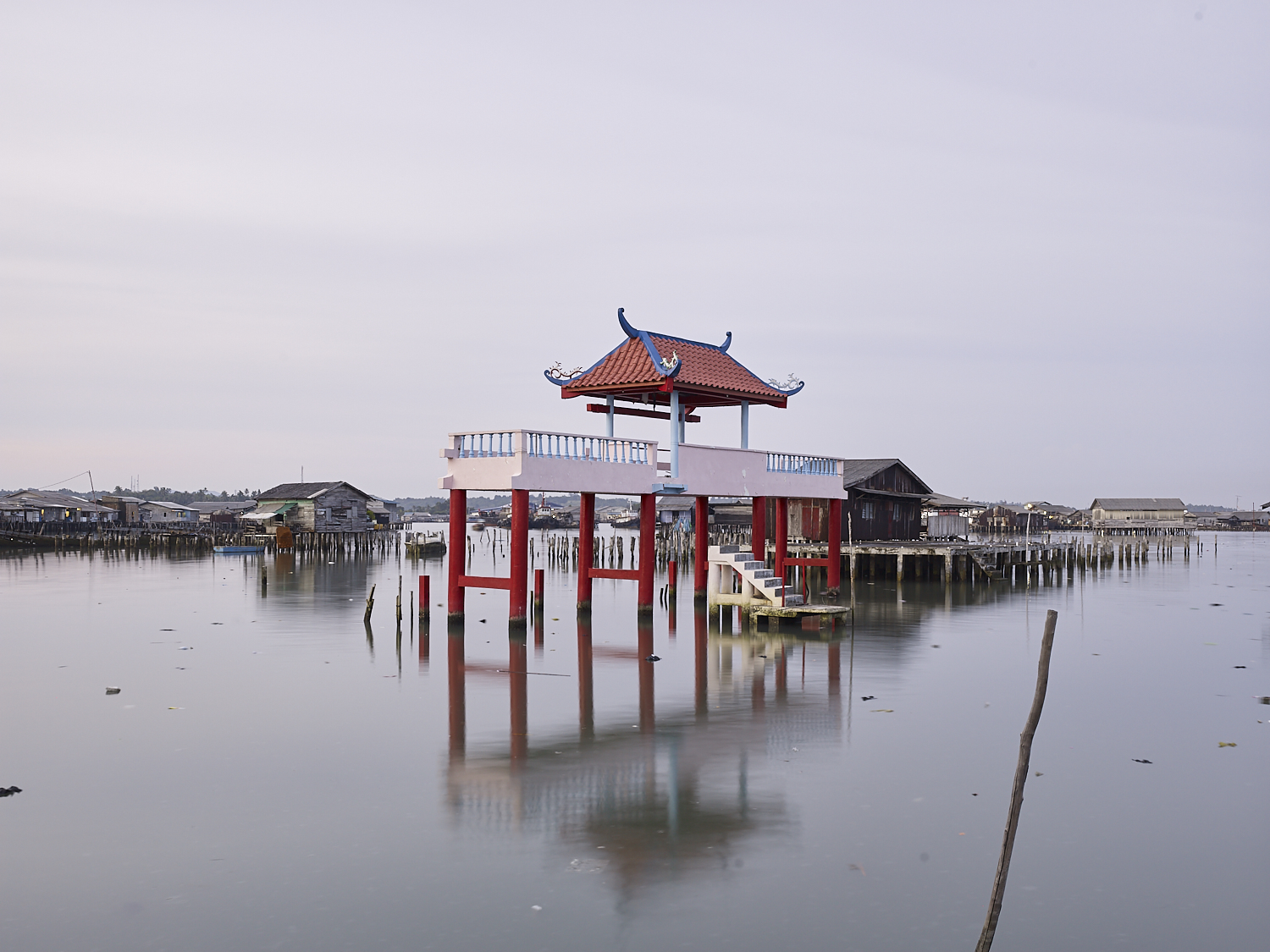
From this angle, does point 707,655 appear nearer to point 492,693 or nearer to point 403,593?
point 492,693

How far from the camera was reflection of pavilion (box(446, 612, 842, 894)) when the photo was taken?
1132 centimetres

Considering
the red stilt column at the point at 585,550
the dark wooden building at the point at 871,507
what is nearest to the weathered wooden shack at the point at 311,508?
the dark wooden building at the point at 871,507

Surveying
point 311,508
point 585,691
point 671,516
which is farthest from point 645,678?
point 671,516

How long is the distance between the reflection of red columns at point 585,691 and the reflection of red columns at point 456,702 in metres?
1.94

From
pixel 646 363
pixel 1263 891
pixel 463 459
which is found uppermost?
pixel 646 363

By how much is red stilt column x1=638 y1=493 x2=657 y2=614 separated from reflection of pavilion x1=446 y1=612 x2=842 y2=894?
8.17 meters

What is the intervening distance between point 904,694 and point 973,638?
9.58 m

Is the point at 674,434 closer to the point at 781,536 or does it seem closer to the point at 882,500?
the point at 781,536

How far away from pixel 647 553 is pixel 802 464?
7.79 meters

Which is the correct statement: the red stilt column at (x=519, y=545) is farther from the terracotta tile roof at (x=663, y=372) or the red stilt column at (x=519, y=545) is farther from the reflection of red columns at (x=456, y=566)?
the terracotta tile roof at (x=663, y=372)

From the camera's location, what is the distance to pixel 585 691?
20.8 metres

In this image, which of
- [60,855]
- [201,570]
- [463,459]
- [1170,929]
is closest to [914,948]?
[1170,929]

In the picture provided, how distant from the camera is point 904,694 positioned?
20234 mm

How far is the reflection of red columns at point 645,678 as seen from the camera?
58.9ft
